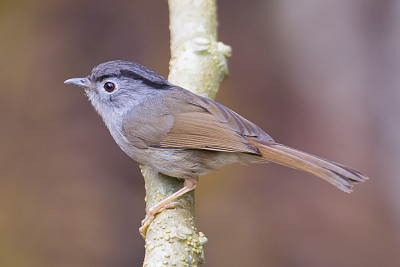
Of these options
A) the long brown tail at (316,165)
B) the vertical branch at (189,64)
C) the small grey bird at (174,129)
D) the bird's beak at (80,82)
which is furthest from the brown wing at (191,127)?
the bird's beak at (80,82)

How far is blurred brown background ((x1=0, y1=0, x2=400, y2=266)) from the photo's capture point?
518 cm

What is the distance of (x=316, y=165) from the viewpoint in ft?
10.9

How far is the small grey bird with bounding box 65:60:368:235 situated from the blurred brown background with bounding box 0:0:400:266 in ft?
5.44

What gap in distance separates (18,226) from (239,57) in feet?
9.05

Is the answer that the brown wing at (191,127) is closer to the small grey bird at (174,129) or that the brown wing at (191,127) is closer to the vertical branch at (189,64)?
the small grey bird at (174,129)

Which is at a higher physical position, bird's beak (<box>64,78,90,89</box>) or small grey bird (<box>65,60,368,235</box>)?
bird's beak (<box>64,78,90,89</box>)

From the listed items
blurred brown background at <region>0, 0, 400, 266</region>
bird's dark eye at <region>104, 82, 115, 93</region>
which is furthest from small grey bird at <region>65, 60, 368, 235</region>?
blurred brown background at <region>0, 0, 400, 266</region>

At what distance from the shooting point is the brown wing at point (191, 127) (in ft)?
11.7

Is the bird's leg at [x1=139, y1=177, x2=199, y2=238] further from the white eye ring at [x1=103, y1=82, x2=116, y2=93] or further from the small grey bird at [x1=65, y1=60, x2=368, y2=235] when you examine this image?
the white eye ring at [x1=103, y1=82, x2=116, y2=93]

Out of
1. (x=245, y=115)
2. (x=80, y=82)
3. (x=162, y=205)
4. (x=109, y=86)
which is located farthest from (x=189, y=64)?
(x=245, y=115)

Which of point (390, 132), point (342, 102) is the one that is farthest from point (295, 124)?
point (390, 132)

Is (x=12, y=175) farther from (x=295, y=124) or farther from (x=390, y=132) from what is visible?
(x=390, y=132)

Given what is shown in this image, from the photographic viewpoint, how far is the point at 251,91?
233 inches

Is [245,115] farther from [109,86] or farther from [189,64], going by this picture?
[109,86]
